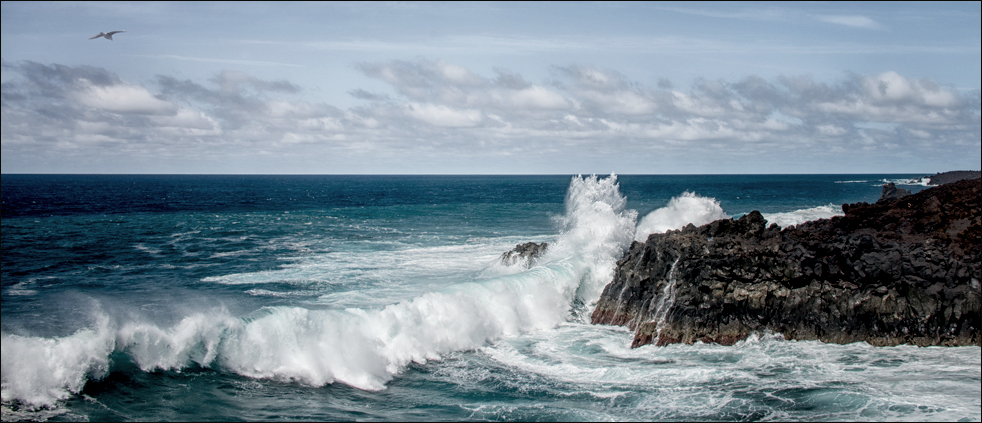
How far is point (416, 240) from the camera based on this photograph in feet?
124

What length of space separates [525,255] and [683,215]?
1095cm

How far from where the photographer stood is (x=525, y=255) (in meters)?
26.5

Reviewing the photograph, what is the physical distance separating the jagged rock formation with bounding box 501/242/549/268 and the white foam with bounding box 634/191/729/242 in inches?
262

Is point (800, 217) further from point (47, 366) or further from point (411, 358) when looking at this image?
point (47, 366)

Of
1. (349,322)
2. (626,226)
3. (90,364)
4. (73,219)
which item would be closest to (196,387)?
(90,364)

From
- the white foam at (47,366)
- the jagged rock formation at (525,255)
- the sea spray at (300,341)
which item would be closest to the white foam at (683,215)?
the jagged rock formation at (525,255)

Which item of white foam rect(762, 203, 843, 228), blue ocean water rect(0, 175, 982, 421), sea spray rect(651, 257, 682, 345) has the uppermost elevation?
white foam rect(762, 203, 843, 228)

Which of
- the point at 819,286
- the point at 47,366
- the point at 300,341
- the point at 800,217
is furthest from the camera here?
the point at 800,217

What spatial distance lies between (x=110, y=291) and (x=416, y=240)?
704 inches

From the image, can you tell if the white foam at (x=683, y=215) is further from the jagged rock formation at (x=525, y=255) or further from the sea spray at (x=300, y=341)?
the sea spray at (x=300, y=341)

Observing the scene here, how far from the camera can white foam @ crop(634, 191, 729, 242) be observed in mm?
31781

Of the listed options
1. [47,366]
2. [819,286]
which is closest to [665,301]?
[819,286]

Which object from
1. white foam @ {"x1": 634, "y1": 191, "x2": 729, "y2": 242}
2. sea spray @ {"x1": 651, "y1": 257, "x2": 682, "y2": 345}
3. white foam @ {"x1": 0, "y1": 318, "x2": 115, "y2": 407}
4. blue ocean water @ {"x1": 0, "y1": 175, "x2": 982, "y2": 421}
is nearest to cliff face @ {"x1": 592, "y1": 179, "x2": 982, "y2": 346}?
sea spray @ {"x1": 651, "y1": 257, "x2": 682, "y2": 345}

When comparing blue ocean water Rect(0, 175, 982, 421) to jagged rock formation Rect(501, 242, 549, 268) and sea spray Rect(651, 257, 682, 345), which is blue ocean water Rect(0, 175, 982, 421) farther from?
sea spray Rect(651, 257, 682, 345)
